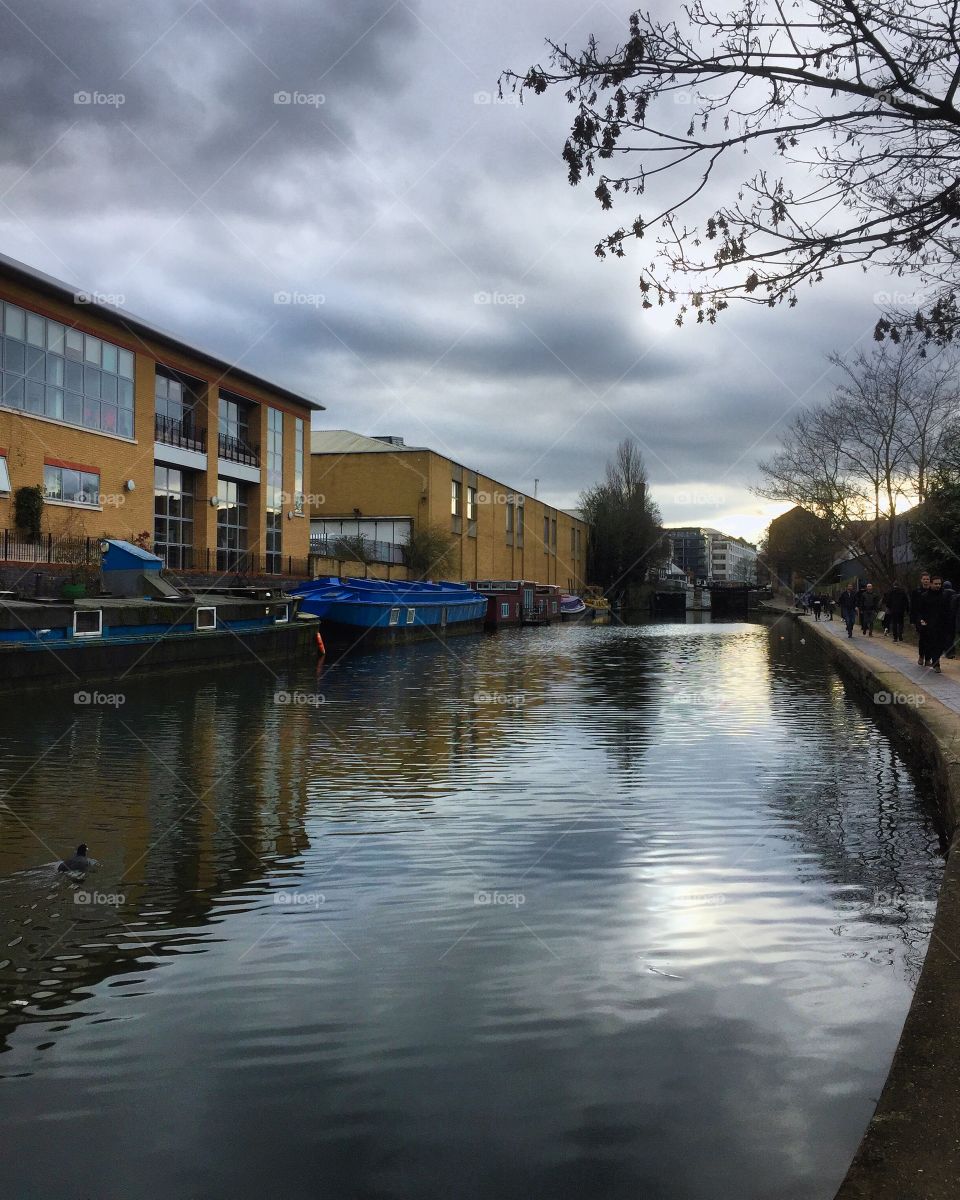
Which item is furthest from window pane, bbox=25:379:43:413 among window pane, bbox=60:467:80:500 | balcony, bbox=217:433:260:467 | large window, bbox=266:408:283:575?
large window, bbox=266:408:283:575

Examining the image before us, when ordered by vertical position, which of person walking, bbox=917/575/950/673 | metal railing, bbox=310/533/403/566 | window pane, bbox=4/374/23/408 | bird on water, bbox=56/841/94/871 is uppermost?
window pane, bbox=4/374/23/408

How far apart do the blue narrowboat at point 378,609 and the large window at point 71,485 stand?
5.94 m

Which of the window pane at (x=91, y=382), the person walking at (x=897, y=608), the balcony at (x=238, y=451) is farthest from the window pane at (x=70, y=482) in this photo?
the person walking at (x=897, y=608)

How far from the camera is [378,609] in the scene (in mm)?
30000

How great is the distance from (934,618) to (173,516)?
75.5ft

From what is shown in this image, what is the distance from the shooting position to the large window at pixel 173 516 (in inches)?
1223

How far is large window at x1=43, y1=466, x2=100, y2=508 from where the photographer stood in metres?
25.2

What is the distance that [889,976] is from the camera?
15.2 ft

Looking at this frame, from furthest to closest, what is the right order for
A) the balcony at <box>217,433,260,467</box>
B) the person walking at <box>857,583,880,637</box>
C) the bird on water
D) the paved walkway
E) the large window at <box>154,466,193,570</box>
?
1. the balcony at <box>217,433,260,467</box>
2. the large window at <box>154,466,193,570</box>
3. the person walking at <box>857,583,880,637</box>
4. the paved walkway
5. the bird on water

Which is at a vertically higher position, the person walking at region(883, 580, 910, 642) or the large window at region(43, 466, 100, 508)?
the large window at region(43, 466, 100, 508)

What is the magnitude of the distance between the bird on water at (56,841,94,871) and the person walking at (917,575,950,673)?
1314 cm

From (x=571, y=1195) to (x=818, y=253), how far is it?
3844mm

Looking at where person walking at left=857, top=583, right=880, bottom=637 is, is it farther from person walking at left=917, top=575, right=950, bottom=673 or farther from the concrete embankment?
the concrete embankment

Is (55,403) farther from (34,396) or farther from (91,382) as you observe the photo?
(91,382)
